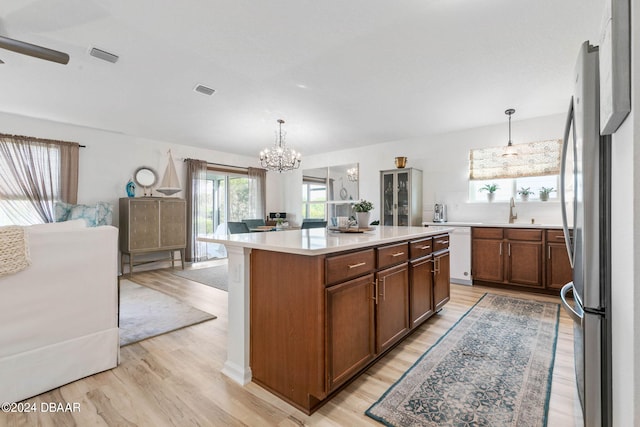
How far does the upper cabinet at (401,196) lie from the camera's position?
5.13 meters

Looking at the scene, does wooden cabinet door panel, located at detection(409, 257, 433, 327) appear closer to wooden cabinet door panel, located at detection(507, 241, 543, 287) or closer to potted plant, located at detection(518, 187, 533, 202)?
wooden cabinet door panel, located at detection(507, 241, 543, 287)

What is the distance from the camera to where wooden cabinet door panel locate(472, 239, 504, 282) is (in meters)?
4.08

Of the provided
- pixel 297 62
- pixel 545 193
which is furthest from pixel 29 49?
pixel 545 193

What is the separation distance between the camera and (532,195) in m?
4.48

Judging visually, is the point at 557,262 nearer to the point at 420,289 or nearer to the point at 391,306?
the point at 420,289

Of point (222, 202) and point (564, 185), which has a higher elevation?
point (222, 202)

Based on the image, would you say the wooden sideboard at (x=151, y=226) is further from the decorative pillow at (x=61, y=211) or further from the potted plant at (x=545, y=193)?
the potted plant at (x=545, y=193)

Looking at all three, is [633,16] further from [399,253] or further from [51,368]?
[51,368]

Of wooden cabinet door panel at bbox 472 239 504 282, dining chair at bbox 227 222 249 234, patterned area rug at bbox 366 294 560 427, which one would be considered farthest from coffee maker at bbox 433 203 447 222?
dining chair at bbox 227 222 249 234

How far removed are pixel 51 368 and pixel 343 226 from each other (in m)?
2.21

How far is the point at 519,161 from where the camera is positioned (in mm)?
4484

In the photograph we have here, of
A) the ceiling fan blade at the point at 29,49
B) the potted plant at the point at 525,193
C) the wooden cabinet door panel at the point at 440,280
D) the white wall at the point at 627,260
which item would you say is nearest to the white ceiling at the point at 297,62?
the ceiling fan blade at the point at 29,49

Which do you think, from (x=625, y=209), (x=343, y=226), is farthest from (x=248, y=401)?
(x=625, y=209)

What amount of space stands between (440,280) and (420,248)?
2.21 ft
